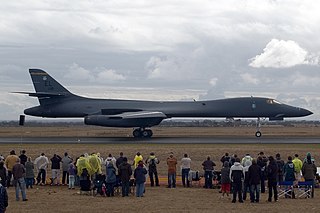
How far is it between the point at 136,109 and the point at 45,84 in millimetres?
9638

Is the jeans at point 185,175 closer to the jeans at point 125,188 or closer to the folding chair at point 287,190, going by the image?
the jeans at point 125,188

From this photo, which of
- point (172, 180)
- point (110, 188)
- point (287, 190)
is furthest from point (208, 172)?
point (110, 188)

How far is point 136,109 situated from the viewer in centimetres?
5847

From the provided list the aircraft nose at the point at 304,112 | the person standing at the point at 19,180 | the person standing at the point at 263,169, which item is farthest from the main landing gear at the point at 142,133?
the person standing at the point at 19,180

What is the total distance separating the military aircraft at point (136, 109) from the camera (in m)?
55.6

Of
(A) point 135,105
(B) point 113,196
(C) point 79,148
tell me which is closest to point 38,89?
(A) point 135,105

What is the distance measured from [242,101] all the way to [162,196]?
36215 millimetres

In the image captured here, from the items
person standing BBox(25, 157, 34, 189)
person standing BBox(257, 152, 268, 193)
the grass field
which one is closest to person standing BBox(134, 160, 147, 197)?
the grass field

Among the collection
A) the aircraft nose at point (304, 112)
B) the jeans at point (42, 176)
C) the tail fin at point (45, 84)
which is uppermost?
the tail fin at point (45, 84)

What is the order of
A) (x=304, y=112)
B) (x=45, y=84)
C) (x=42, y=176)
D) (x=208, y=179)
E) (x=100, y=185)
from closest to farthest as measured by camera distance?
(x=100, y=185), (x=208, y=179), (x=42, y=176), (x=304, y=112), (x=45, y=84)

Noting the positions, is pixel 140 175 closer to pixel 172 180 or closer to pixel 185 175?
pixel 172 180

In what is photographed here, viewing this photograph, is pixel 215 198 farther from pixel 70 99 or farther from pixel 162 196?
pixel 70 99

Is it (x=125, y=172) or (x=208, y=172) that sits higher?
(x=125, y=172)

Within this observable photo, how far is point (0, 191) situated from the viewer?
42.0 feet
